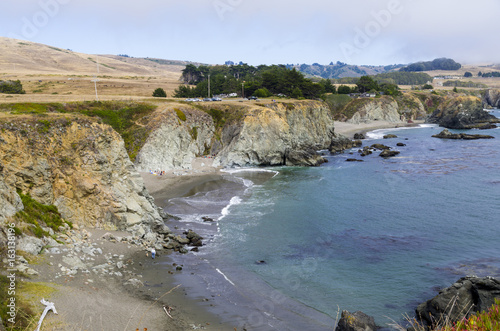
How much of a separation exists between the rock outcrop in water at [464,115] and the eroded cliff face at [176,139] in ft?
284

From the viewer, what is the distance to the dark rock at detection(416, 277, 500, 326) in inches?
A: 776

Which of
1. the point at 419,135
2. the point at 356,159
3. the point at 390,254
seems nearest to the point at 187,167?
the point at 356,159

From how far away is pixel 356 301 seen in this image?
22.7m

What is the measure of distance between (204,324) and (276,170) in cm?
4285

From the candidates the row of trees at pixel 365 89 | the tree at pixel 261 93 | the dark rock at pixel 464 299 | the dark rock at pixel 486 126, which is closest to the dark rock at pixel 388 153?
the tree at pixel 261 93

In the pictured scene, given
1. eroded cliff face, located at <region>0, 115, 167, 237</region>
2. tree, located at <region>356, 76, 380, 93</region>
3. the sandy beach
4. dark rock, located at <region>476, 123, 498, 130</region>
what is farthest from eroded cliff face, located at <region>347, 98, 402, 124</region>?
the sandy beach

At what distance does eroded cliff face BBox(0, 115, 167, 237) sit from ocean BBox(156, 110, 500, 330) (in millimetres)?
6669

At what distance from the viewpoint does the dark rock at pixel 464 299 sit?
64.6ft

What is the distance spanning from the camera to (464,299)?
794 inches

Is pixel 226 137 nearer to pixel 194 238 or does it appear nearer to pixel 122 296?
pixel 194 238

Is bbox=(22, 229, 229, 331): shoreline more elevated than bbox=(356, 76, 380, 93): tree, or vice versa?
bbox=(356, 76, 380, 93): tree

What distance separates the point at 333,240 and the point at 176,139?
35.4 metres

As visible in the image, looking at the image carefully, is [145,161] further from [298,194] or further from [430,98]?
[430,98]

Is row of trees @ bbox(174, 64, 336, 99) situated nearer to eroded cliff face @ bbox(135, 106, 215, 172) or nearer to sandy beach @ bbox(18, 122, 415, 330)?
eroded cliff face @ bbox(135, 106, 215, 172)
